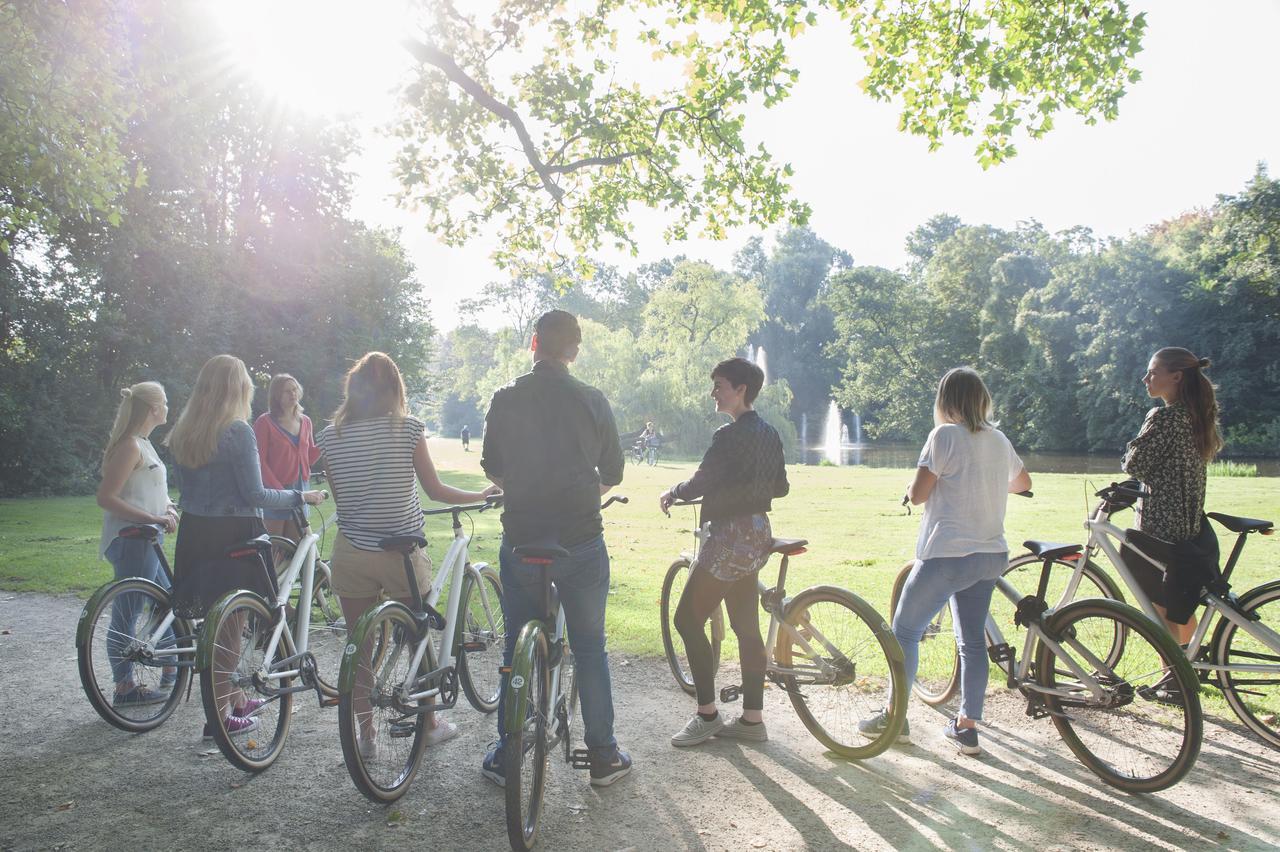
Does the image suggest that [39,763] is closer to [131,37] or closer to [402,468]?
[402,468]

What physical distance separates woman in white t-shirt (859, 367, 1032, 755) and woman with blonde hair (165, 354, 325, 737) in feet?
11.3

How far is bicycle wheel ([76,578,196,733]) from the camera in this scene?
15.4 feet

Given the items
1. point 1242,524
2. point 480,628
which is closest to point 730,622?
point 480,628

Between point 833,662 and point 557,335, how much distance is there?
218 centimetres

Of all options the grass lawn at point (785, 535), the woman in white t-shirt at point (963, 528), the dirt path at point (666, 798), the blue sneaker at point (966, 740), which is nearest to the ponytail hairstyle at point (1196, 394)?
the grass lawn at point (785, 535)

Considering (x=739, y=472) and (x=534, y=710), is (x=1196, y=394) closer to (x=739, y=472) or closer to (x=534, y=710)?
(x=739, y=472)

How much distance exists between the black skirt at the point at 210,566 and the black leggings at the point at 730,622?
7.44 feet

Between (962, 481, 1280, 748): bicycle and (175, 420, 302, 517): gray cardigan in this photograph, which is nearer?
(962, 481, 1280, 748): bicycle

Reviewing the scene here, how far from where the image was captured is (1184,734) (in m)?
3.81

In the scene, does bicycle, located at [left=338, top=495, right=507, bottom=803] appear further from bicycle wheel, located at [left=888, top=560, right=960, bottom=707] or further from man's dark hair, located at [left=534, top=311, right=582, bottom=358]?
bicycle wheel, located at [left=888, top=560, right=960, bottom=707]

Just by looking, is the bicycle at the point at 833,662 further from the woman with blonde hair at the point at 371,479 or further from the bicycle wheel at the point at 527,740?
the woman with blonde hair at the point at 371,479

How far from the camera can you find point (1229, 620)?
14.3 feet

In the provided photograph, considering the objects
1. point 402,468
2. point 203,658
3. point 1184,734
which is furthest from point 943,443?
point 203,658

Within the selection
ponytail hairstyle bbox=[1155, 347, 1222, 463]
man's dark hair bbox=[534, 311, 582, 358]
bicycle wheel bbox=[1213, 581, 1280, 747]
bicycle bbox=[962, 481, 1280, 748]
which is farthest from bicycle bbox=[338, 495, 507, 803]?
ponytail hairstyle bbox=[1155, 347, 1222, 463]
